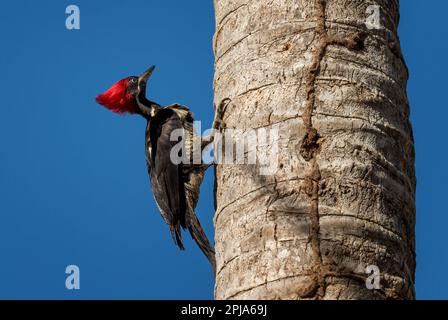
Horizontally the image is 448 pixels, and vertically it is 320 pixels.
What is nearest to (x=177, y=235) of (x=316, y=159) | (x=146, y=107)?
(x=146, y=107)

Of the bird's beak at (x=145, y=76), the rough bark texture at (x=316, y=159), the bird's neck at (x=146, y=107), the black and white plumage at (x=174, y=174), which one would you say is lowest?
the rough bark texture at (x=316, y=159)

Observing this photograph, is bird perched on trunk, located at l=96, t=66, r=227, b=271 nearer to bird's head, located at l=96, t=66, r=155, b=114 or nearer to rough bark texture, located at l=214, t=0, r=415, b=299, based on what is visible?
bird's head, located at l=96, t=66, r=155, b=114

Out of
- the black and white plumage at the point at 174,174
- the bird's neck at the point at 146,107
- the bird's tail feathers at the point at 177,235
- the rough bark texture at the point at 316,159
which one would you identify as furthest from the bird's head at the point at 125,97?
the rough bark texture at the point at 316,159

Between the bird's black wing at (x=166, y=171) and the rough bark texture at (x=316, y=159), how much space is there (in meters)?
2.48

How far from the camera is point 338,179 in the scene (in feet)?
10.9

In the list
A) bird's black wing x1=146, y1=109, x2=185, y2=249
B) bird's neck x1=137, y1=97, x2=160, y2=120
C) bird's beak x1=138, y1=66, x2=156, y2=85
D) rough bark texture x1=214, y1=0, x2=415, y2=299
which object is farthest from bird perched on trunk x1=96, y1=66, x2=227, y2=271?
rough bark texture x1=214, y1=0, x2=415, y2=299

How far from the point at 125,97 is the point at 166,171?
4.86 ft

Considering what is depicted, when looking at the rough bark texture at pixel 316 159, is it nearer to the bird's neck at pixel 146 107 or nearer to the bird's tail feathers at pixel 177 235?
the bird's tail feathers at pixel 177 235

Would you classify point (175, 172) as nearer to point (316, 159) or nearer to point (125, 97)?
point (125, 97)

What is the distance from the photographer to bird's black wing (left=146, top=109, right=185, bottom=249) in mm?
6309

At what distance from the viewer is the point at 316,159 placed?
337cm

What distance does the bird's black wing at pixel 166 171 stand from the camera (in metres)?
6.31

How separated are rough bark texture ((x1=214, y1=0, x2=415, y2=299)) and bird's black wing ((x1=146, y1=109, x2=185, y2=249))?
8.14 feet
